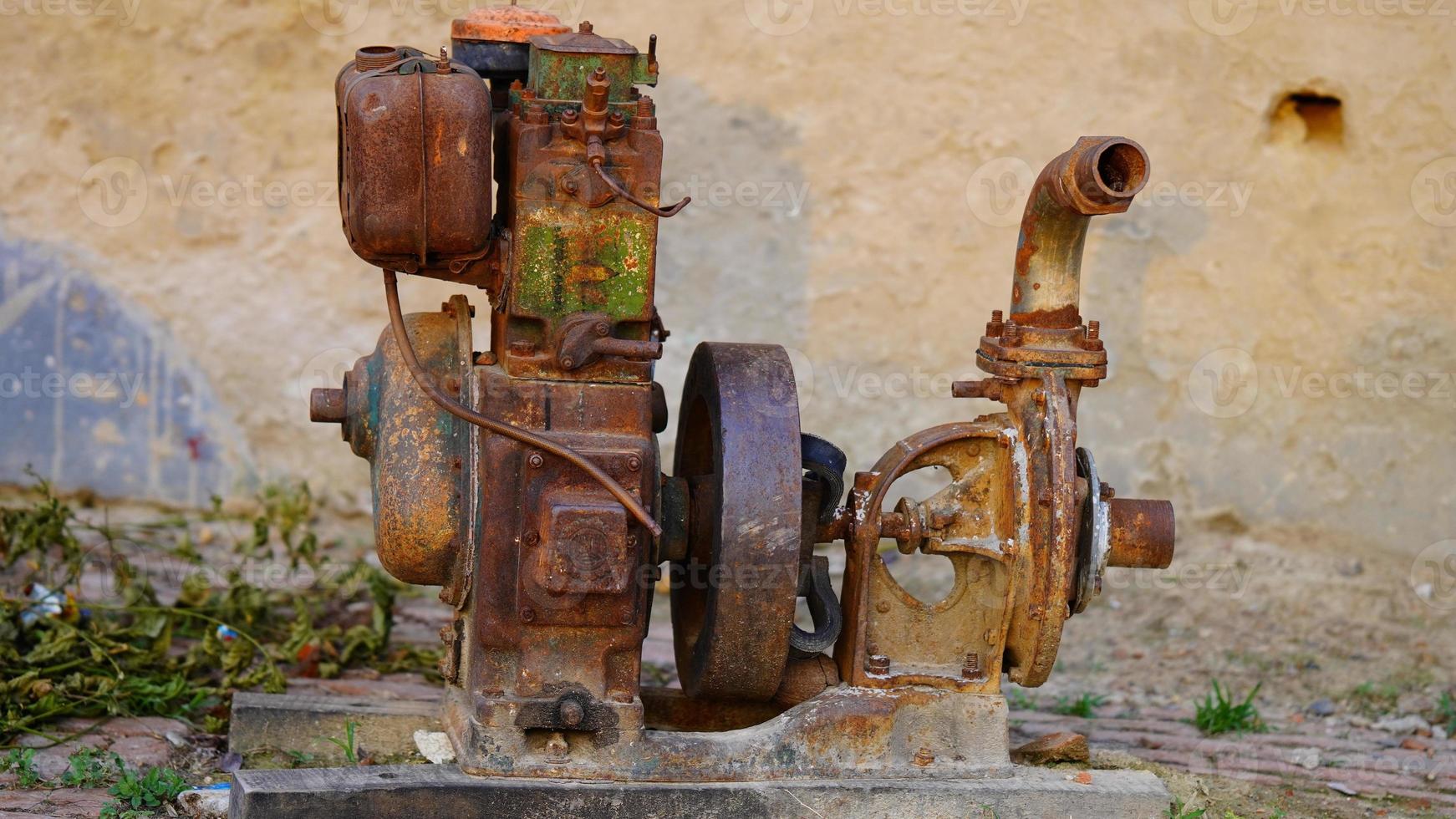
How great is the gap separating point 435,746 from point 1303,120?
426 centimetres

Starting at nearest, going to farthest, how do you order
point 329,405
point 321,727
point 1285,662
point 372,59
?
point 372,59 → point 329,405 → point 321,727 → point 1285,662

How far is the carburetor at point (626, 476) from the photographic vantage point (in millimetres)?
3279

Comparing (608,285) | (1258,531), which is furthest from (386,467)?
(1258,531)

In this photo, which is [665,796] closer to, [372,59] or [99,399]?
[372,59]

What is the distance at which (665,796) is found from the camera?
3.36 m

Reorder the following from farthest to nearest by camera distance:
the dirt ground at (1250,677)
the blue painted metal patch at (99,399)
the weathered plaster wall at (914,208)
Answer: the blue painted metal patch at (99,399)
the weathered plaster wall at (914,208)
the dirt ground at (1250,677)

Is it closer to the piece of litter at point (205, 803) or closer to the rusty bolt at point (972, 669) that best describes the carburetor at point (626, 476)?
the rusty bolt at point (972, 669)

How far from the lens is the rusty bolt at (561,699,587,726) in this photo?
3375 mm

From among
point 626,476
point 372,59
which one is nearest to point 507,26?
point 372,59

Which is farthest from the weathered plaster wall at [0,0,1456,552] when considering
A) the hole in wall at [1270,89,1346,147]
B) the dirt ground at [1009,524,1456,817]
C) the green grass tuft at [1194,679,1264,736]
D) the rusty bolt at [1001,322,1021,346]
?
the rusty bolt at [1001,322,1021,346]

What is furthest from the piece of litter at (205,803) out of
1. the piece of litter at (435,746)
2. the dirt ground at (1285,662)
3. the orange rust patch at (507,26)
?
the dirt ground at (1285,662)

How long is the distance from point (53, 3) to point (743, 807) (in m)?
4.38

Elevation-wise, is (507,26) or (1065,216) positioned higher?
(507,26)

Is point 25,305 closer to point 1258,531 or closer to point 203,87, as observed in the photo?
point 203,87
